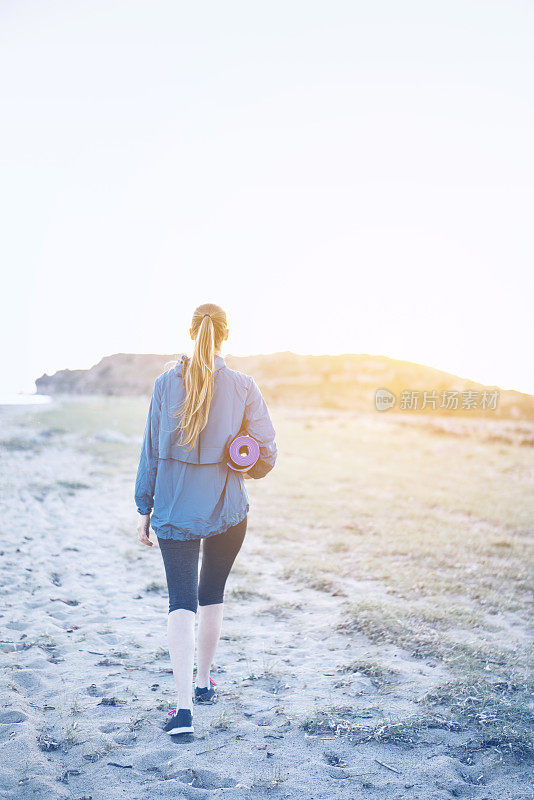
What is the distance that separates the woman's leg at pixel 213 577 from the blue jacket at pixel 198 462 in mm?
117

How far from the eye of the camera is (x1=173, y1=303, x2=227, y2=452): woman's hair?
2.90m

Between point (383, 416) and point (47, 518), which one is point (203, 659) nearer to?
point (47, 518)

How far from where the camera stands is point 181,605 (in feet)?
9.54

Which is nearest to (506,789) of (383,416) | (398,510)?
(398,510)

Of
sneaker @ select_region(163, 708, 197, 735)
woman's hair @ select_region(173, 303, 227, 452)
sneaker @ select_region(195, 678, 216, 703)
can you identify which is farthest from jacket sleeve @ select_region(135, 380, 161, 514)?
sneaker @ select_region(195, 678, 216, 703)

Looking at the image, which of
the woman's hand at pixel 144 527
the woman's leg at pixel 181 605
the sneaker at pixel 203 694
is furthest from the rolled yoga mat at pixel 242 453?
the sneaker at pixel 203 694

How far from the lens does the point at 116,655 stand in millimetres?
4105

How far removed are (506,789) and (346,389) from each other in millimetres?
29558

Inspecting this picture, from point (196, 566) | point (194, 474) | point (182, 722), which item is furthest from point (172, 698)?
point (194, 474)

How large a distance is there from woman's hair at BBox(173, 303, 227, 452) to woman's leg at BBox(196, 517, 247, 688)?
1.88 feet

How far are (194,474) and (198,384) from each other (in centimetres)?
48

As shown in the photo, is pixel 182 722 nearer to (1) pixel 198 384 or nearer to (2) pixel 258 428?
(2) pixel 258 428

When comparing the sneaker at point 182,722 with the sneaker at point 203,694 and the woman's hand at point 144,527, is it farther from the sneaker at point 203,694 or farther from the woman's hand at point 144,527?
the woman's hand at point 144,527

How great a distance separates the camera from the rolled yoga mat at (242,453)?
3014 mm
